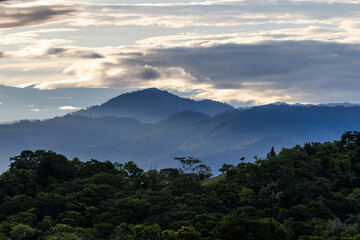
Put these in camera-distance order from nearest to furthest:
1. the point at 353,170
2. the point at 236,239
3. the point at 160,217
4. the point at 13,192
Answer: the point at 236,239, the point at 160,217, the point at 13,192, the point at 353,170

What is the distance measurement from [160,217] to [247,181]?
25.7m

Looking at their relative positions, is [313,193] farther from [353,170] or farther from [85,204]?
[85,204]

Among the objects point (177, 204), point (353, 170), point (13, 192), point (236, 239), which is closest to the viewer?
point (236, 239)

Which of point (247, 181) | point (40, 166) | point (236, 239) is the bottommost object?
point (236, 239)

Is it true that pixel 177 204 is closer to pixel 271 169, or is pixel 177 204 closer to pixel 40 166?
pixel 271 169

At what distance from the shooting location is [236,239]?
55.9m

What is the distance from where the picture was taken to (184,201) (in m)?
82.6

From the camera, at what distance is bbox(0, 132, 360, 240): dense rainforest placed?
6656 centimetres

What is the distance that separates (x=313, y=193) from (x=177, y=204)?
2394 centimetres

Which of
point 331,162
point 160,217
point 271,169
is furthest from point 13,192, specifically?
point 331,162

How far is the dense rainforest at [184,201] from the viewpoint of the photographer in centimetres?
6656

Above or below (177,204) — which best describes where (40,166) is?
above

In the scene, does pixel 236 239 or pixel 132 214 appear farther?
pixel 132 214

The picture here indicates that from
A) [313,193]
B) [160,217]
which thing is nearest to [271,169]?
[313,193]
